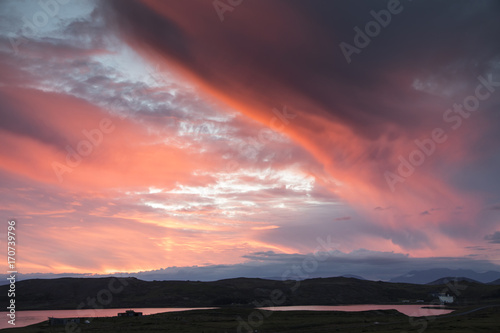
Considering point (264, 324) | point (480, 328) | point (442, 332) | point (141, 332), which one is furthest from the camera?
point (264, 324)

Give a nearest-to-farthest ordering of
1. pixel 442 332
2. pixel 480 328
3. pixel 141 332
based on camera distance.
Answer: pixel 442 332, pixel 480 328, pixel 141 332

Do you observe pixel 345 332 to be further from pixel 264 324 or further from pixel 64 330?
pixel 64 330

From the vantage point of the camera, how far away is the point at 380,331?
105m

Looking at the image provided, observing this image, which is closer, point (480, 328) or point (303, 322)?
point (480, 328)

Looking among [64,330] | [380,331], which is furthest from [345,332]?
[64,330]

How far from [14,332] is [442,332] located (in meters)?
116

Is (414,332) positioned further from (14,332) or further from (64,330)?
(14,332)

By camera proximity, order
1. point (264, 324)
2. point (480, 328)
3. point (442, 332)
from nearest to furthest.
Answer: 1. point (442, 332)
2. point (480, 328)
3. point (264, 324)

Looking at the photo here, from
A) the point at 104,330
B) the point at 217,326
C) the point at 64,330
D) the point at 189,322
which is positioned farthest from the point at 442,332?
the point at 64,330

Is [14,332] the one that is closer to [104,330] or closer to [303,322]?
[104,330]

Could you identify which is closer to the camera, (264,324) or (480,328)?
(480,328)

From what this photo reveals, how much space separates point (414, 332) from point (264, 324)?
46290 mm

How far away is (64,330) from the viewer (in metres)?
119

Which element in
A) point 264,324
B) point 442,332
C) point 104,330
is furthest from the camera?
point 264,324
